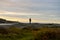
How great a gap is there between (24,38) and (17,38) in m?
0.87

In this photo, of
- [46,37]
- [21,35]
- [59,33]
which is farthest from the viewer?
[21,35]

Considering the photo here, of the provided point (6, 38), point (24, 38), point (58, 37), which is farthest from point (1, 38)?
point (58, 37)

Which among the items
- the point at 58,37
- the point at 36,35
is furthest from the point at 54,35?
the point at 36,35

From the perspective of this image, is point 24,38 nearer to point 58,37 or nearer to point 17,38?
point 17,38

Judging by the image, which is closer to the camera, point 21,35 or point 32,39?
point 32,39

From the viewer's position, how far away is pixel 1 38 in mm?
25797

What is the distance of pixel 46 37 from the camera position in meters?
24.6

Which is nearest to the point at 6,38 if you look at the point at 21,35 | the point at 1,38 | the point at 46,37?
the point at 1,38

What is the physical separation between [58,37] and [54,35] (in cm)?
53

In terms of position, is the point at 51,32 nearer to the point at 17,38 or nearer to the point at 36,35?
the point at 36,35

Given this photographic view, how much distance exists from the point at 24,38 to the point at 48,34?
293 centimetres

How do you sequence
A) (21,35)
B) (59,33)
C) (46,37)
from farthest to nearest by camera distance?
(21,35) → (59,33) → (46,37)

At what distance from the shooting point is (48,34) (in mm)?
25594

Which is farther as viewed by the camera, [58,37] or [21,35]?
[21,35]
